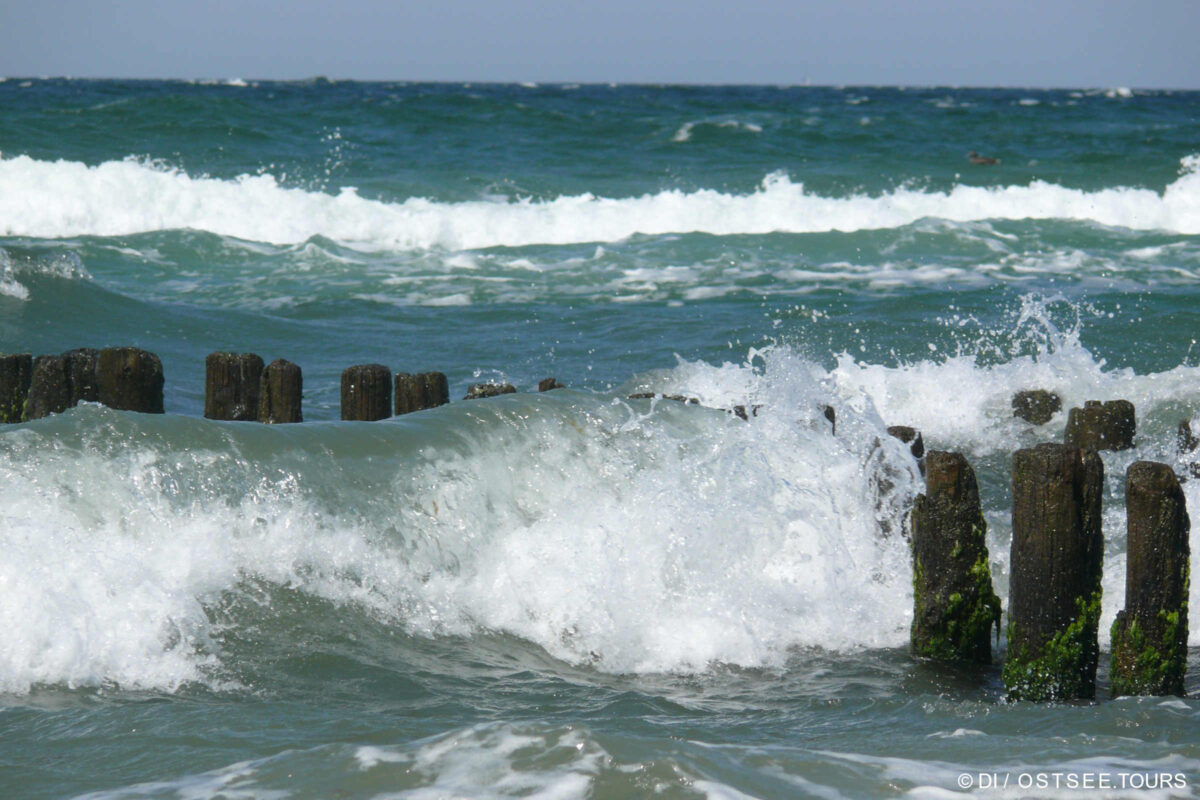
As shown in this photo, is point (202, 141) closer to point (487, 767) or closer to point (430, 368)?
point (430, 368)

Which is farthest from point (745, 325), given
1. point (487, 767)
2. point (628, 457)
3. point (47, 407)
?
point (487, 767)

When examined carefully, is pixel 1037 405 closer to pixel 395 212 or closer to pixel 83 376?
pixel 83 376

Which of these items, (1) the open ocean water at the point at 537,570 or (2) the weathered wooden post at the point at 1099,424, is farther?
(2) the weathered wooden post at the point at 1099,424

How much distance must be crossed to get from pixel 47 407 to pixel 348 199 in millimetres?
15780

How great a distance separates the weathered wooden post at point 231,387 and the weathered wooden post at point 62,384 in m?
0.52

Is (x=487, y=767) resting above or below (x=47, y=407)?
below

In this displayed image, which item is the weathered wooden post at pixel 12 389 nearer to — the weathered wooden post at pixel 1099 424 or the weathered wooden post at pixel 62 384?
the weathered wooden post at pixel 62 384

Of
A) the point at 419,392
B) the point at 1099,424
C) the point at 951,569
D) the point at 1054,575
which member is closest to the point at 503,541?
the point at 419,392

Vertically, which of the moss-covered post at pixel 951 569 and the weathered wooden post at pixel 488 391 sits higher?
the weathered wooden post at pixel 488 391

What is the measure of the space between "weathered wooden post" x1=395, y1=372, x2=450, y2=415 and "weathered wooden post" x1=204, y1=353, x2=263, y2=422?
0.67 m

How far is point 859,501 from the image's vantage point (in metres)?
5.21

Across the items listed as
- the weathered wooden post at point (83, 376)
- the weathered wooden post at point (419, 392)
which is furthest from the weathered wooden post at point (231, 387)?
the weathered wooden post at point (419, 392)

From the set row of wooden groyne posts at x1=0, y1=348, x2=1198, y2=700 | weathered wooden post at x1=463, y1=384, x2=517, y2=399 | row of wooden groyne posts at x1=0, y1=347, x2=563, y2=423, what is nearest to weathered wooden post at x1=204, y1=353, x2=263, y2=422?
row of wooden groyne posts at x1=0, y1=347, x2=563, y2=423

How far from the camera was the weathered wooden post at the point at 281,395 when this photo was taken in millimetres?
5840
